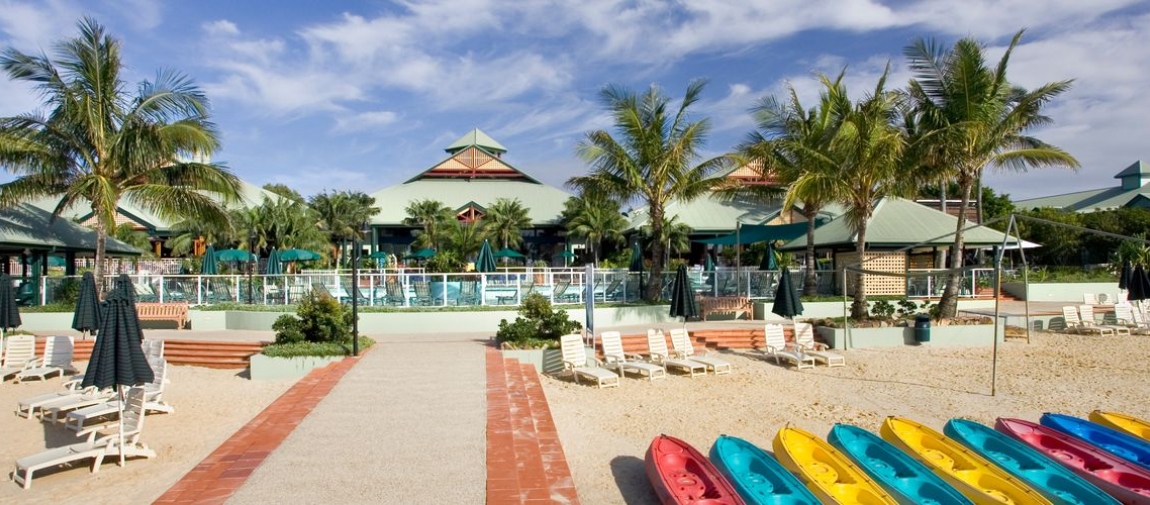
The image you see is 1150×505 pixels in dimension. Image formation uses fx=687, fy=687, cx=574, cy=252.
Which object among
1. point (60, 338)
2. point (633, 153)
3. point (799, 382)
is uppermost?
point (633, 153)

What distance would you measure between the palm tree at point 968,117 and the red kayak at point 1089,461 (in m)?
9.44

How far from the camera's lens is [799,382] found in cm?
1232

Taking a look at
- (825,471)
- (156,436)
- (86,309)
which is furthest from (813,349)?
(86,309)

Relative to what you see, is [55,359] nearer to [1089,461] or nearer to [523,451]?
[523,451]

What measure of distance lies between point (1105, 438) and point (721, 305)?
37.5 feet

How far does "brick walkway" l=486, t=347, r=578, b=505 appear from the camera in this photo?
5395 mm

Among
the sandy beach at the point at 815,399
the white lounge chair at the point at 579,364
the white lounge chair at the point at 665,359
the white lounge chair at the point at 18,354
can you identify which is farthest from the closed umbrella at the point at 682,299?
the white lounge chair at the point at 18,354

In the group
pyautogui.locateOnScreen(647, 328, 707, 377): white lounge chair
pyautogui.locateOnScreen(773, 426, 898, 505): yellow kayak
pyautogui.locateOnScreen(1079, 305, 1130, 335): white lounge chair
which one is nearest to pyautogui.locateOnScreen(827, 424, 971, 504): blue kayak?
pyautogui.locateOnScreen(773, 426, 898, 505): yellow kayak

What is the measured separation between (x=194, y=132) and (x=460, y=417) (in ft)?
44.4

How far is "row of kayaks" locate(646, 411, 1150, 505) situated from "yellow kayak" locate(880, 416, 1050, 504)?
0.01 m

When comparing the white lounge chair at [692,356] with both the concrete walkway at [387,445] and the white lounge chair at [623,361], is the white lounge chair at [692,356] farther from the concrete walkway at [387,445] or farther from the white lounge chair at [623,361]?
the concrete walkway at [387,445]

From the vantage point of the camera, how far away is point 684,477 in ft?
20.7

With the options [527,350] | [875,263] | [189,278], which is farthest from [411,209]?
[527,350]

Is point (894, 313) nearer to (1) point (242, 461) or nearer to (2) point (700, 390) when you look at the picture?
(2) point (700, 390)
